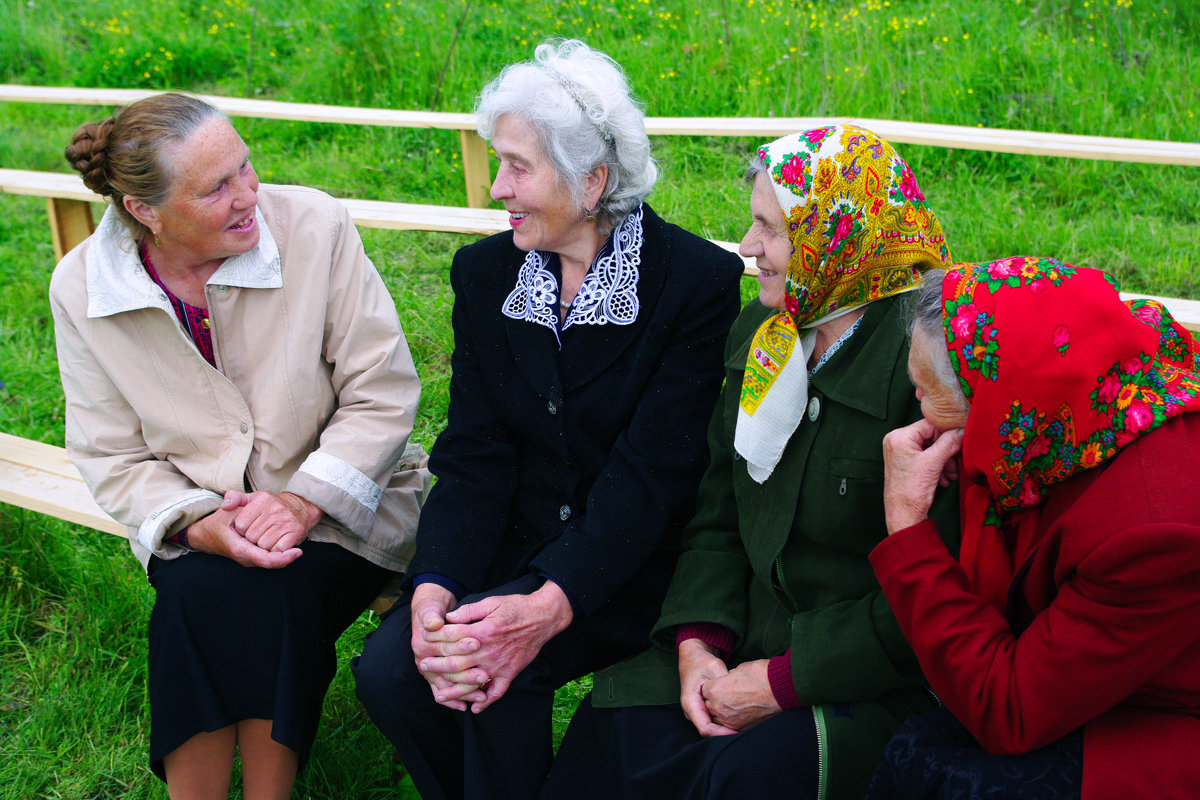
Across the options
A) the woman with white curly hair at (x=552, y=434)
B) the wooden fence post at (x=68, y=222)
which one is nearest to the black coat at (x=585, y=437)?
the woman with white curly hair at (x=552, y=434)

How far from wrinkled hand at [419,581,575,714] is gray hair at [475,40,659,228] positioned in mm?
884

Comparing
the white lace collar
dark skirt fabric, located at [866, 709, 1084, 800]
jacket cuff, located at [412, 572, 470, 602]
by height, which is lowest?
jacket cuff, located at [412, 572, 470, 602]

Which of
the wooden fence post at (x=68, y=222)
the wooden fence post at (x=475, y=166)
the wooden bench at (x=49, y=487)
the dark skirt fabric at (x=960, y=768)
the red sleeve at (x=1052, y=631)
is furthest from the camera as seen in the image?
the wooden fence post at (x=475, y=166)

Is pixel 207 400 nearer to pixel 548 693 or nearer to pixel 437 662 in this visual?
pixel 437 662

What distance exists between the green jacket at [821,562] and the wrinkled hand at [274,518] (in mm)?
791

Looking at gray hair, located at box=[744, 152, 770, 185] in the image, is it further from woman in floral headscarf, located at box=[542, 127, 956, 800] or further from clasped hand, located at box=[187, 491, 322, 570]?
clasped hand, located at box=[187, 491, 322, 570]

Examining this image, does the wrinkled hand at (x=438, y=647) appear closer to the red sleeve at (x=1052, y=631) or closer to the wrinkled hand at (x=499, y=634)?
the wrinkled hand at (x=499, y=634)

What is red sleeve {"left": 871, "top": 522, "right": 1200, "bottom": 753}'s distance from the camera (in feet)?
4.85

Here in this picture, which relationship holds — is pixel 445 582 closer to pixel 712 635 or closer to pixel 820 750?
pixel 712 635

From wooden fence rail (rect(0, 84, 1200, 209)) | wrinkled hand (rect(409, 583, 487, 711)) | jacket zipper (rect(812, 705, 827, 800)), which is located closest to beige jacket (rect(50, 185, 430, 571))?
wrinkled hand (rect(409, 583, 487, 711))

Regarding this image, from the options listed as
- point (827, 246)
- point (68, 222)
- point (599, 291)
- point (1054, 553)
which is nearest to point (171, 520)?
point (599, 291)

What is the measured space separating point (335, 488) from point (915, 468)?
1.38 metres

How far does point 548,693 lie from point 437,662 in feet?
0.92

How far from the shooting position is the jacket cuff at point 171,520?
2430 millimetres
